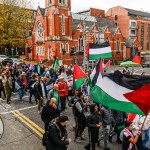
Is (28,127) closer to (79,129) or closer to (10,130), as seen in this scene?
(10,130)

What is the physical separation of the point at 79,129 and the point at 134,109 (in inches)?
110

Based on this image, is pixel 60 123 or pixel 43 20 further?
pixel 43 20

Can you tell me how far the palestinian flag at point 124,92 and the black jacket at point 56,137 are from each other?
1436mm

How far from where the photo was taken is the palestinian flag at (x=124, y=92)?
15.5 ft

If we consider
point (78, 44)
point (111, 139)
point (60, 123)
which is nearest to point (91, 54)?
point (111, 139)

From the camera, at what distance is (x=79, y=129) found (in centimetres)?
712

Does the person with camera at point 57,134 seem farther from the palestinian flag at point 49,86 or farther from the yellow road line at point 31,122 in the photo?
the palestinian flag at point 49,86

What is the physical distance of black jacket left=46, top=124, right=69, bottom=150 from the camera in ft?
15.3

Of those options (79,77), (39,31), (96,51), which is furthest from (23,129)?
(39,31)

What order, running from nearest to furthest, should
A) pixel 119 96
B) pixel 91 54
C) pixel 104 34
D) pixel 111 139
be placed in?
pixel 119 96
pixel 111 139
pixel 91 54
pixel 104 34

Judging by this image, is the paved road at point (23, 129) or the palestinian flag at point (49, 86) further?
the palestinian flag at point (49, 86)

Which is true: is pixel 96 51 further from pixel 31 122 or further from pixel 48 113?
pixel 48 113

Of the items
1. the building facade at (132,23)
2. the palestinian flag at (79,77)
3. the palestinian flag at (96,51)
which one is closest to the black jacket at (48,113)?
the palestinian flag at (79,77)

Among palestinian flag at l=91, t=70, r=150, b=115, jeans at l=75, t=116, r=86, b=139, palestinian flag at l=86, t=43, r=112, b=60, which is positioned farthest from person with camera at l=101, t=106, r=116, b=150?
palestinian flag at l=86, t=43, r=112, b=60
